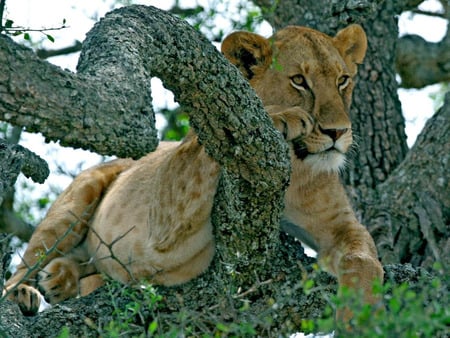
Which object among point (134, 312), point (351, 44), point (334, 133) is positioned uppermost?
point (351, 44)

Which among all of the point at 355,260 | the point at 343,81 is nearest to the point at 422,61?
the point at 343,81

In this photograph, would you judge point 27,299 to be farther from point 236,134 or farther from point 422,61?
point 422,61

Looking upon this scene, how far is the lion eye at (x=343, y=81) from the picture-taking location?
197 inches

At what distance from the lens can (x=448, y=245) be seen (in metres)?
5.54

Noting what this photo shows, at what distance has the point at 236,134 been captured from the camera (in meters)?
4.00

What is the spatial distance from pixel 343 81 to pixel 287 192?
1.96 feet

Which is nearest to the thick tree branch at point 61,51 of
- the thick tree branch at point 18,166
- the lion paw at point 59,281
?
the lion paw at point 59,281

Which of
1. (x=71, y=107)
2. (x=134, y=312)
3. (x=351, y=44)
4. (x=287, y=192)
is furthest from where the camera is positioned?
(x=351, y=44)

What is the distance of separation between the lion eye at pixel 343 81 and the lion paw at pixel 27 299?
173cm

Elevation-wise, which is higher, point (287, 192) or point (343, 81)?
point (343, 81)

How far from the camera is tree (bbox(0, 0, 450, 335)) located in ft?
9.53

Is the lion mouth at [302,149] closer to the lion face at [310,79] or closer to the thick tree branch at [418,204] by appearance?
the lion face at [310,79]

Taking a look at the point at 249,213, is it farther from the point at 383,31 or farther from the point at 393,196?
the point at 383,31

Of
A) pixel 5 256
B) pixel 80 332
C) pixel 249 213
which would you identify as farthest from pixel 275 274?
pixel 5 256
